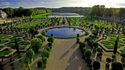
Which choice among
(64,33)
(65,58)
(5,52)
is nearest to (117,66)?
(65,58)

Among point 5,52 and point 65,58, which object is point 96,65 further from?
point 5,52

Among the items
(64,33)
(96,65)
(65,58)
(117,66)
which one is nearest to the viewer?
(117,66)

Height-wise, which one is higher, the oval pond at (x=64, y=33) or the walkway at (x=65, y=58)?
the oval pond at (x=64, y=33)

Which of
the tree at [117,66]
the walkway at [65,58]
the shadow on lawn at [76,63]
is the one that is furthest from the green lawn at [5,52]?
the tree at [117,66]

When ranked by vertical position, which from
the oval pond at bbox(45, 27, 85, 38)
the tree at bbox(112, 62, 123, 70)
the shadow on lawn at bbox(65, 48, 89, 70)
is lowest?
the shadow on lawn at bbox(65, 48, 89, 70)

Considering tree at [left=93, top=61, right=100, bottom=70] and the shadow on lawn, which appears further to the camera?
the shadow on lawn

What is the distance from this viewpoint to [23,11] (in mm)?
84250

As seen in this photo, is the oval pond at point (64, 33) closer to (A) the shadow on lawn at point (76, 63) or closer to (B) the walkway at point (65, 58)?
(B) the walkway at point (65, 58)

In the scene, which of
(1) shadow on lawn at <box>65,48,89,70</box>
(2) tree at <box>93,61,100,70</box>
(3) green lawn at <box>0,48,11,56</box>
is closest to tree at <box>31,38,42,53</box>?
(3) green lawn at <box>0,48,11,56</box>

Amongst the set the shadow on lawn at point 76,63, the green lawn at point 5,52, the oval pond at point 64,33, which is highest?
the green lawn at point 5,52

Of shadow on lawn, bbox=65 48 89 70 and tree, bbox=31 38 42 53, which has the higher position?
tree, bbox=31 38 42 53

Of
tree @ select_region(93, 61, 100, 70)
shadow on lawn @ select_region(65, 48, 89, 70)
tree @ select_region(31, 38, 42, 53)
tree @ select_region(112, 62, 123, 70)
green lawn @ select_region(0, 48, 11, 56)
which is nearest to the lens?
tree @ select_region(112, 62, 123, 70)

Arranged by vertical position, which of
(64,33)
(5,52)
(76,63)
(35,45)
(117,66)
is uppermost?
(35,45)

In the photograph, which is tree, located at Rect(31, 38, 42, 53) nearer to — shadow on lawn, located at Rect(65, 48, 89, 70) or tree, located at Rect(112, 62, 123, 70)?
shadow on lawn, located at Rect(65, 48, 89, 70)
